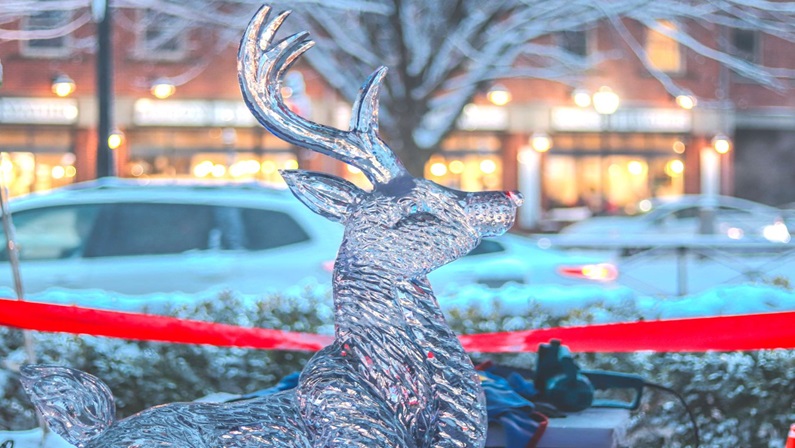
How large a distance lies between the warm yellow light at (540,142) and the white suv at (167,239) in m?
18.8

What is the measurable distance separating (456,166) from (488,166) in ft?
2.75

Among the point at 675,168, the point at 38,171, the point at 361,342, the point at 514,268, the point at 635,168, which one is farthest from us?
the point at 675,168

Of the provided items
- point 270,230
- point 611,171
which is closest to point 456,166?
point 611,171

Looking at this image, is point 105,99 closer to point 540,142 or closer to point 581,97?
point 540,142

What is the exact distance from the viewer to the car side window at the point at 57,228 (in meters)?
6.55

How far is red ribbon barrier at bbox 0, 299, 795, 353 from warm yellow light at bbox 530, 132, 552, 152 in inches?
838

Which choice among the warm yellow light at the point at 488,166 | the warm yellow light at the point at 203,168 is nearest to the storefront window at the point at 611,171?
the warm yellow light at the point at 488,166

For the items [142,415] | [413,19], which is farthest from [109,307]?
[413,19]

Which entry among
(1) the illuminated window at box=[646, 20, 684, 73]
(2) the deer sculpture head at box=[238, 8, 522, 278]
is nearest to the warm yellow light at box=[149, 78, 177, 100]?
(1) the illuminated window at box=[646, 20, 684, 73]

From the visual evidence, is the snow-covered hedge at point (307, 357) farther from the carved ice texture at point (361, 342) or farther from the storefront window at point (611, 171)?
the storefront window at point (611, 171)

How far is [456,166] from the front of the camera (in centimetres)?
2545

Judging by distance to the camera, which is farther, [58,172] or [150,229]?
[58,172]

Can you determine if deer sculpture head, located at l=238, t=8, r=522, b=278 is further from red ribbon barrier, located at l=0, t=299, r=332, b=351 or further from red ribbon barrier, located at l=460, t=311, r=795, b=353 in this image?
red ribbon barrier, located at l=0, t=299, r=332, b=351

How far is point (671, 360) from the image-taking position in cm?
379
